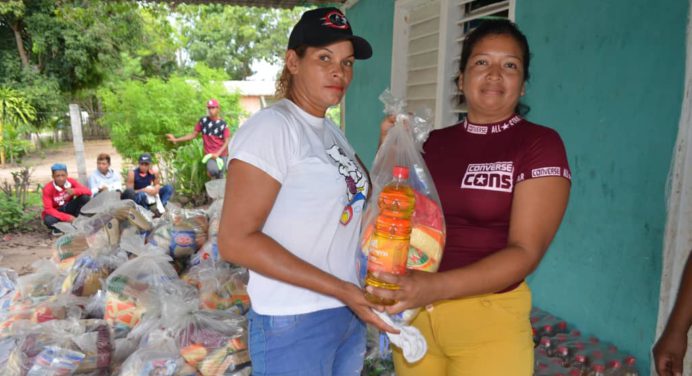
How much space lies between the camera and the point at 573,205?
112 inches

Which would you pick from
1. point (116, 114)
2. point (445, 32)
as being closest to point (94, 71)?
point (116, 114)

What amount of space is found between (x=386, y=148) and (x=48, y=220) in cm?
699

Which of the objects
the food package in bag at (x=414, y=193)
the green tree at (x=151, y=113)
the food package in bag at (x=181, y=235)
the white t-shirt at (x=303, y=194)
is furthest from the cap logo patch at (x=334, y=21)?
the green tree at (x=151, y=113)

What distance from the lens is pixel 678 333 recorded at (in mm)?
1511

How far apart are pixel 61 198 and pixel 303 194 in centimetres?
705

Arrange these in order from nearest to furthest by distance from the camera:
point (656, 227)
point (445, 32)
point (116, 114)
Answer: point (656, 227) < point (445, 32) < point (116, 114)

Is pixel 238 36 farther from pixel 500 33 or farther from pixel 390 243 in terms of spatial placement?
pixel 390 243

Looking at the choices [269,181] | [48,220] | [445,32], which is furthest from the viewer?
[48,220]

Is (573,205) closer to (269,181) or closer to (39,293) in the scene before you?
(269,181)

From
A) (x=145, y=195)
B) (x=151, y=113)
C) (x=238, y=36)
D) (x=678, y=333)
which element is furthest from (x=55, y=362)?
(x=238, y=36)

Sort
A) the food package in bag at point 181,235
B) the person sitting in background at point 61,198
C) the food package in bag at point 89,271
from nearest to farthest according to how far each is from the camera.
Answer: the food package in bag at point 89,271
the food package in bag at point 181,235
the person sitting in background at point 61,198

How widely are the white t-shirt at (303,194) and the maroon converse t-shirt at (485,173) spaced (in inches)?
11.6

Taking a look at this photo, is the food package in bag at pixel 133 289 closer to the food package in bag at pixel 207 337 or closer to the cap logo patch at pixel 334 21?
the food package in bag at pixel 207 337

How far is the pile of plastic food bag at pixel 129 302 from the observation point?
2.31 metres
